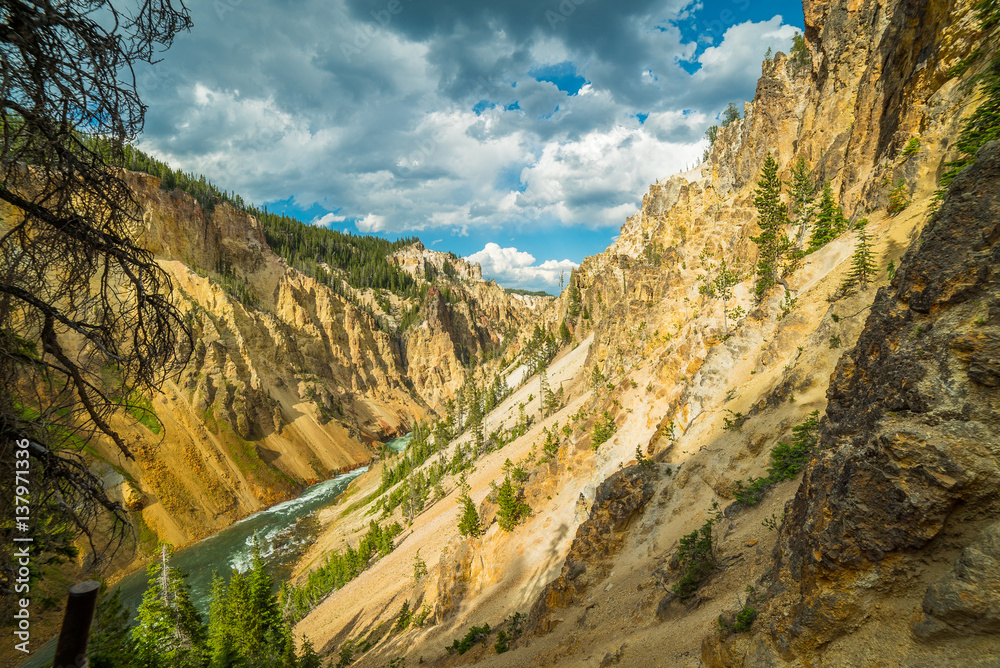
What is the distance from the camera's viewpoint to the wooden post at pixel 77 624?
201 cm

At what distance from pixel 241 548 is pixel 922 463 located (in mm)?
53404

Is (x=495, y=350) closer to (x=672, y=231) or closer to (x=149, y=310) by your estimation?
(x=672, y=231)

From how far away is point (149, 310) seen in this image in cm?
312

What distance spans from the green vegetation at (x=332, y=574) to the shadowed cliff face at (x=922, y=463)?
38290mm

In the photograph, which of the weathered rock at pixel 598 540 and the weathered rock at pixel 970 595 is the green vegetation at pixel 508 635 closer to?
the weathered rock at pixel 598 540

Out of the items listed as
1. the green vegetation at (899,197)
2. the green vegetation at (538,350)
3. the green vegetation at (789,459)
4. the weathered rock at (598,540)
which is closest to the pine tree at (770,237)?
the green vegetation at (899,197)

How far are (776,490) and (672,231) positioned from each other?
210 feet

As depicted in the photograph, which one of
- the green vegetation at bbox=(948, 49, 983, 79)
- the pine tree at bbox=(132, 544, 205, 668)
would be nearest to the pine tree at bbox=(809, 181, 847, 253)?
the green vegetation at bbox=(948, 49, 983, 79)

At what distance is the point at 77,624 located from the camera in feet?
6.90

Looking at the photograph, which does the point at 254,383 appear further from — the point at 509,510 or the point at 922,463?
the point at 922,463

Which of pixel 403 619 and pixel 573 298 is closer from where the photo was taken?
pixel 403 619

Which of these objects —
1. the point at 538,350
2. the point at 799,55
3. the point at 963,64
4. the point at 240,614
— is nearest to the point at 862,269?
the point at 963,64

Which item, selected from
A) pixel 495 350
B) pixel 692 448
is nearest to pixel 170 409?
pixel 692 448

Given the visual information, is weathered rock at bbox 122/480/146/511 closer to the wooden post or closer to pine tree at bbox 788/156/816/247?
the wooden post
